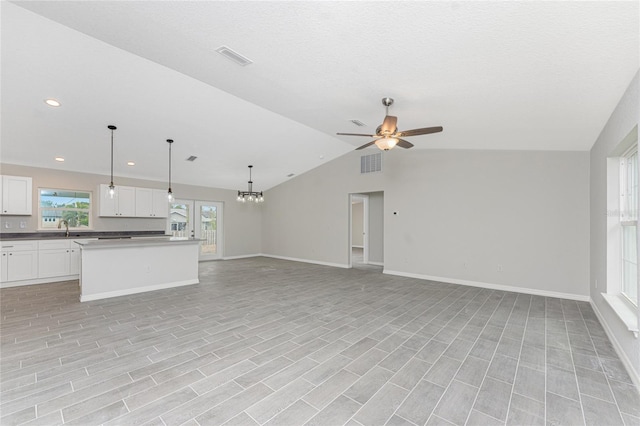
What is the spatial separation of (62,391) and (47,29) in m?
3.32

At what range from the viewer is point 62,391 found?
2096 mm

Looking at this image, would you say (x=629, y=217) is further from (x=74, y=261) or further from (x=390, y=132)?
(x=74, y=261)

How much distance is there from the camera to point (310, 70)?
9.93 feet

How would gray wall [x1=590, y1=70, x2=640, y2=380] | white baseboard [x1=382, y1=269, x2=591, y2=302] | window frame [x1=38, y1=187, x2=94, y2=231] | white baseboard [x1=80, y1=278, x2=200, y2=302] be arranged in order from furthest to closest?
window frame [x1=38, y1=187, x2=94, y2=231] → white baseboard [x1=382, y1=269, x2=591, y2=302] → white baseboard [x1=80, y1=278, x2=200, y2=302] → gray wall [x1=590, y1=70, x2=640, y2=380]

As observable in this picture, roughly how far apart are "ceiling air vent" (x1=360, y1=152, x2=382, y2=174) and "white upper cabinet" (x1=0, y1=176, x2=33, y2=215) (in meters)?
7.68

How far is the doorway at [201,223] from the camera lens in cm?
841

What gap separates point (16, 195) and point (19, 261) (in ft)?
4.54

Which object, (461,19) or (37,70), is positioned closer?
(461,19)

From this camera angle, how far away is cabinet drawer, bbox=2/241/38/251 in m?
5.26

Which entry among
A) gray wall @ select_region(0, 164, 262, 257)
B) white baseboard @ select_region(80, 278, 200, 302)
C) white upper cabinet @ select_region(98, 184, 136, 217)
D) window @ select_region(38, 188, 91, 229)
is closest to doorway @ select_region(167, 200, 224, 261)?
gray wall @ select_region(0, 164, 262, 257)

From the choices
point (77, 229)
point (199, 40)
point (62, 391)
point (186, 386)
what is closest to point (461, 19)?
point (199, 40)

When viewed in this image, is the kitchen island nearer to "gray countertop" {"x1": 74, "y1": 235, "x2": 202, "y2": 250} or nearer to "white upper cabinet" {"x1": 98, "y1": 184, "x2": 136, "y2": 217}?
"gray countertop" {"x1": 74, "y1": 235, "x2": 202, "y2": 250}

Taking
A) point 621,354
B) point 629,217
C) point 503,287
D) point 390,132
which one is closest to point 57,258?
point 390,132

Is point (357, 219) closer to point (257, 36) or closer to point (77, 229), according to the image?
point (77, 229)
